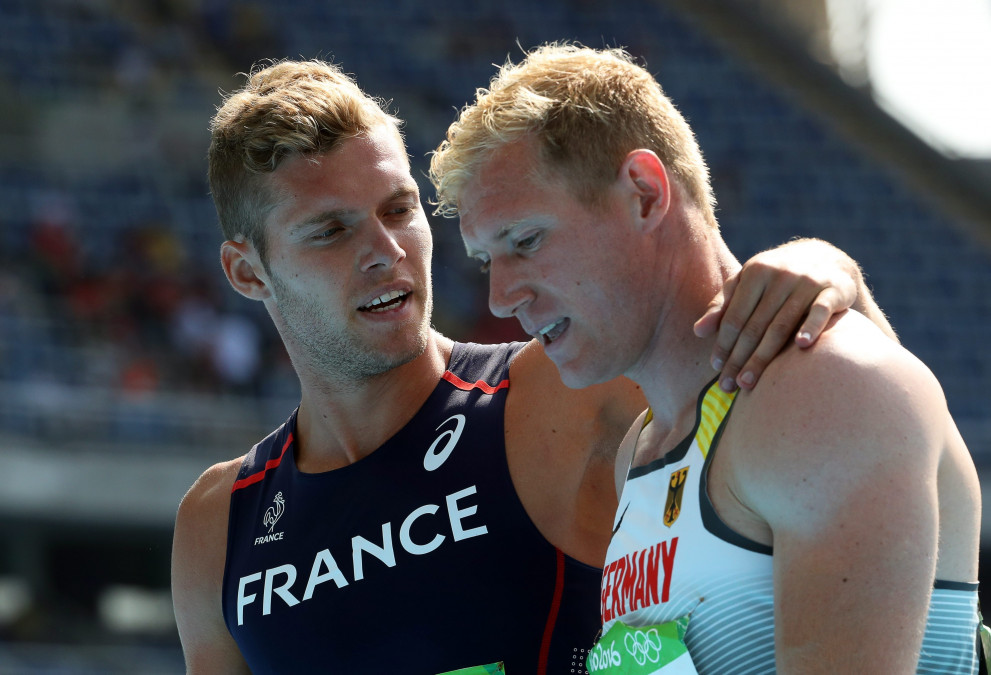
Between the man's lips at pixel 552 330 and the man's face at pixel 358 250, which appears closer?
the man's lips at pixel 552 330

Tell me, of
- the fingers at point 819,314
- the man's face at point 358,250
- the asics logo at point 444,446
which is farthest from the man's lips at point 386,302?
the fingers at point 819,314

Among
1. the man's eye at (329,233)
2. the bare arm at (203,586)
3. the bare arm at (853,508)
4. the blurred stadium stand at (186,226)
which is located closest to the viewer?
the bare arm at (853,508)

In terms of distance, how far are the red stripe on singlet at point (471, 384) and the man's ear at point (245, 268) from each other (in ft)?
1.73

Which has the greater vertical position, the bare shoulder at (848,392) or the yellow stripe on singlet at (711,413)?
the bare shoulder at (848,392)

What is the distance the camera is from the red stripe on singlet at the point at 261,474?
3.04m

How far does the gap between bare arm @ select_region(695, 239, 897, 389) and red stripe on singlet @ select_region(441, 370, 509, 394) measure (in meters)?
0.94

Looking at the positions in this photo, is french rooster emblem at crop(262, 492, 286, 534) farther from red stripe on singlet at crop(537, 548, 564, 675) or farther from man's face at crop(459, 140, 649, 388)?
man's face at crop(459, 140, 649, 388)

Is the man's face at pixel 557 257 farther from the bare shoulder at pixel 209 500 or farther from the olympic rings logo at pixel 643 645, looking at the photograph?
the bare shoulder at pixel 209 500

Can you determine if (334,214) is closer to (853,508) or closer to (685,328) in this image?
(685,328)

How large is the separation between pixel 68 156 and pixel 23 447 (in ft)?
13.7

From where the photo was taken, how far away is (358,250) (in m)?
2.80

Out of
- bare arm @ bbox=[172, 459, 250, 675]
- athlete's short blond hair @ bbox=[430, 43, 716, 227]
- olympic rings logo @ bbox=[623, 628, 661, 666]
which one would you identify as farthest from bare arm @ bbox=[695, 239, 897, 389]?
bare arm @ bbox=[172, 459, 250, 675]

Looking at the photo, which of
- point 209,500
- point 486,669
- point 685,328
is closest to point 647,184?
point 685,328

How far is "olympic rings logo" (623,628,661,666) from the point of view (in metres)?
1.85
